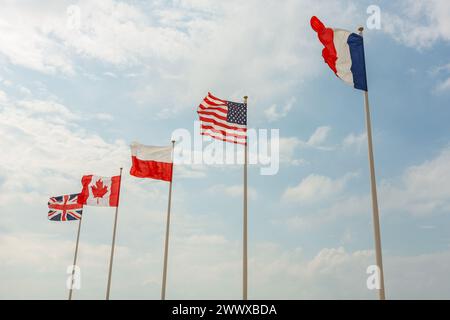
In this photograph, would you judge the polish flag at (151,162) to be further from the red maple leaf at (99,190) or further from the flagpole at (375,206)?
the flagpole at (375,206)

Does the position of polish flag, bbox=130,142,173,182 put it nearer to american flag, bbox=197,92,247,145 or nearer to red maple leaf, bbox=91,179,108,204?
american flag, bbox=197,92,247,145

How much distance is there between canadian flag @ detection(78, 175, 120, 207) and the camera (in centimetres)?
3144

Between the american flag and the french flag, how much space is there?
5.69 m

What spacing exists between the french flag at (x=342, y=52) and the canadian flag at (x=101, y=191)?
65.1ft

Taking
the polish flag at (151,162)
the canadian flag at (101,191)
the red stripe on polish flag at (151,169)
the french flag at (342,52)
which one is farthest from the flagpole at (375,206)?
the canadian flag at (101,191)

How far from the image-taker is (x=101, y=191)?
3156 centimetres

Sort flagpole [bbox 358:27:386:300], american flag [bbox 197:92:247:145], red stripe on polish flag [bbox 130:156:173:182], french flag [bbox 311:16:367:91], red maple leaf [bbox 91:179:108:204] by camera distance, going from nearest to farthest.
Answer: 1. flagpole [bbox 358:27:386:300]
2. french flag [bbox 311:16:367:91]
3. american flag [bbox 197:92:247:145]
4. red stripe on polish flag [bbox 130:156:173:182]
5. red maple leaf [bbox 91:179:108:204]

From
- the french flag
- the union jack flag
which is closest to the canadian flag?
the union jack flag

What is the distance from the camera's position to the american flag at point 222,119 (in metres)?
20.2

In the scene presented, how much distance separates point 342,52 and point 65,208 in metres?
26.3

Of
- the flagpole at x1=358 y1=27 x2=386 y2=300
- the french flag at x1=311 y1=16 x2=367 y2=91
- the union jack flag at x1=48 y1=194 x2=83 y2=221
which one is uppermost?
the french flag at x1=311 y1=16 x2=367 y2=91

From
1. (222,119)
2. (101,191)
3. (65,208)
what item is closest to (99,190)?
(101,191)

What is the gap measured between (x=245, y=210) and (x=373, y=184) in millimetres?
6929
